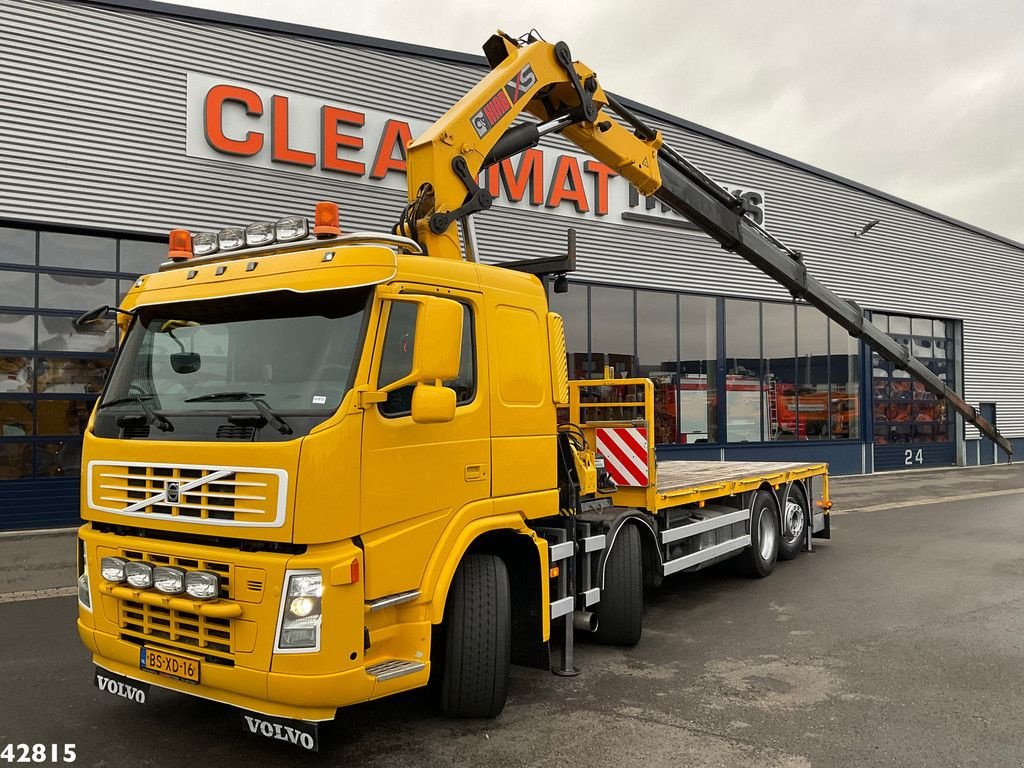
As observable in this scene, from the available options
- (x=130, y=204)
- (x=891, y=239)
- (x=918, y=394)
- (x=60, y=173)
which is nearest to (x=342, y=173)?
(x=130, y=204)

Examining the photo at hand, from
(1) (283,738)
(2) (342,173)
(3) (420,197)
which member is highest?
(2) (342,173)

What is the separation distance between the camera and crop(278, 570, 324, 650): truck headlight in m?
3.69

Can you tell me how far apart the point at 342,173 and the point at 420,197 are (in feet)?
30.0

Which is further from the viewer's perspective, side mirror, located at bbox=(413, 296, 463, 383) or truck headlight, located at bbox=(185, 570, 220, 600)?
side mirror, located at bbox=(413, 296, 463, 383)

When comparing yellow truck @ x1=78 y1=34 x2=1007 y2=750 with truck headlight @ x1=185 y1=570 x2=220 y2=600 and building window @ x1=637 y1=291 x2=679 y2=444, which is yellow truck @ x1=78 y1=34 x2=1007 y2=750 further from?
building window @ x1=637 y1=291 x2=679 y2=444

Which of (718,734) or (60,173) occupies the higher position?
(60,173)

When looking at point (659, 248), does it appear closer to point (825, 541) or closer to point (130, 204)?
point (825, 541)

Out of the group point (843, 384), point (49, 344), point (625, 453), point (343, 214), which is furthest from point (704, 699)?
point (843, 384)

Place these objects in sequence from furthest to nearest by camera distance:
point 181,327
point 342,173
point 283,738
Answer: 1. point 342,173
2. point 181,327
3. point 283,738

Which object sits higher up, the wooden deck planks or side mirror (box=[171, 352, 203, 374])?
side mirror (box=[171, 352, 203, 374])

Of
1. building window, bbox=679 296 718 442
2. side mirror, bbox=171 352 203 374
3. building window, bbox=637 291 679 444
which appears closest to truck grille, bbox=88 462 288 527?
side mirror, bbox=171 352 203 374

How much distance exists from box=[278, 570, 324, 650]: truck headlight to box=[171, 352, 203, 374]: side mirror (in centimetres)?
143

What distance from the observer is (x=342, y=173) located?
13930 millimetres

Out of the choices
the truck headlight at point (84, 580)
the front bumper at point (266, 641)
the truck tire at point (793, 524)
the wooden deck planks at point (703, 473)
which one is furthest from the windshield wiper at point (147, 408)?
the truck tire at point (793, 524)
